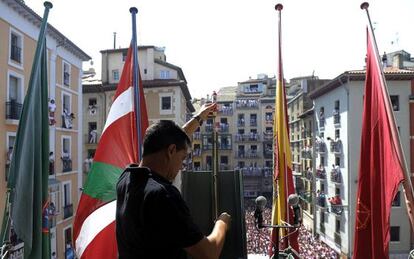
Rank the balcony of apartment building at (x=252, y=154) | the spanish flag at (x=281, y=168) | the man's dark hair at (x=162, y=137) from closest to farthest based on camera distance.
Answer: the man's dark hair at (x=162, y=137), the spanish flag at (x=281, y=168), the balcony of apartment building at (x=252, y=154)

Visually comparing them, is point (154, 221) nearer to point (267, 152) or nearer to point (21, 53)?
point (21, 53)

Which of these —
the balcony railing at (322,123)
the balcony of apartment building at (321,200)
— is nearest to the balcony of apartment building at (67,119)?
the balcony of apartment building at (321,200)

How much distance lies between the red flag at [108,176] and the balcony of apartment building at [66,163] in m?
19.9

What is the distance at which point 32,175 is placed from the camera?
18.7 feet

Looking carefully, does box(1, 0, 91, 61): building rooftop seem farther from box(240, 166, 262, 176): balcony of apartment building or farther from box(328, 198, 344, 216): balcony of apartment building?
box(240, 166, 262, 176): balcony of apartment building

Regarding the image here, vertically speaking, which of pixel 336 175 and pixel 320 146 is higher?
pixel 320 146

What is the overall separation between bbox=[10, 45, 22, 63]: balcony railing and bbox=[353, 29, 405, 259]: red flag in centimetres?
1790

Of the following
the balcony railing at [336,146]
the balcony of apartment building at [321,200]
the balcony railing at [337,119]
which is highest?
the balcony railing at [337,119]

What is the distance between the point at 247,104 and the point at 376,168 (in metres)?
55.0

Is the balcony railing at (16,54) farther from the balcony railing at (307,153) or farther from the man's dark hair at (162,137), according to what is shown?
the balcony railing at (307,153)

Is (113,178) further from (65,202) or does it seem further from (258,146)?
(258,146)

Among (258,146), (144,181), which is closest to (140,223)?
(144,181)

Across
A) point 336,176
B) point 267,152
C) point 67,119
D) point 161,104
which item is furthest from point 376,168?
point 267,152

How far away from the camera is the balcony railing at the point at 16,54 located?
19925 mm
